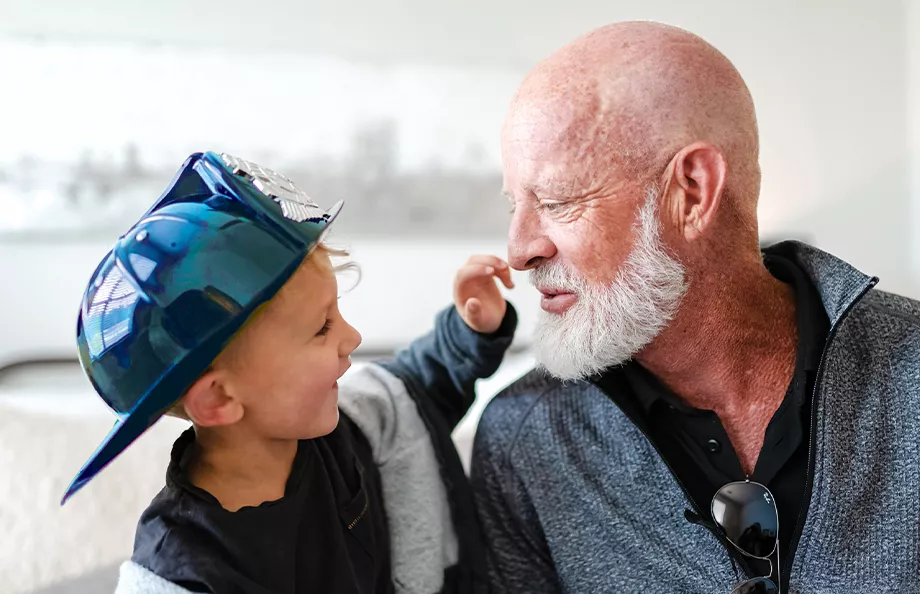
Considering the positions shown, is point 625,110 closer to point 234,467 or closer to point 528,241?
point 528,241

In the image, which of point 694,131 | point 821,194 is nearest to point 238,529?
point 694,131

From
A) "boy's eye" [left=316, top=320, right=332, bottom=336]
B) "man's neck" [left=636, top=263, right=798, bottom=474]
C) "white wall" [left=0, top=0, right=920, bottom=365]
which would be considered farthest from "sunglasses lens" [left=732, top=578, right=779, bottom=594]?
"white wall" [left=0, top=0, right=920, bottom=365]

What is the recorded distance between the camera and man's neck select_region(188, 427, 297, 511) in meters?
0.82

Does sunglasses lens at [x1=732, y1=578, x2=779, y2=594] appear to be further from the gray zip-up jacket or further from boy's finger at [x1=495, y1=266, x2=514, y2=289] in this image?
boy's finger at [x1=495, y1=266, x2=514, y2=289]

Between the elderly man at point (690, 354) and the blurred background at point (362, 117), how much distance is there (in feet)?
1.66

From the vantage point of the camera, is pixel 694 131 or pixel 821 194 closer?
pixel 694 131

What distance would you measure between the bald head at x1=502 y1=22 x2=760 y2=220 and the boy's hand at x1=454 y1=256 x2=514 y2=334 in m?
0.15

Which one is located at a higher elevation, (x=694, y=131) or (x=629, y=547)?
(x=694, y=131)

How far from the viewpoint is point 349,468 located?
979 millimetres

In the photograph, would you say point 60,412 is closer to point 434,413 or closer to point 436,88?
point 434,413

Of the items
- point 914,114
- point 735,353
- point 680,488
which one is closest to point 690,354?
point 735,353

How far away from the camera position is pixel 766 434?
103cm

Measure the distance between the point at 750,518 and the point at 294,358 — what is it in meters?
0.66

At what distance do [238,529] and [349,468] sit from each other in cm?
22
